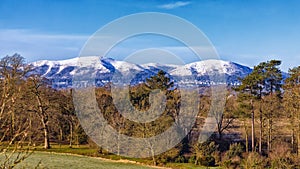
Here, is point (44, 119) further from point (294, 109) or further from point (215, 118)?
point (294, 109)

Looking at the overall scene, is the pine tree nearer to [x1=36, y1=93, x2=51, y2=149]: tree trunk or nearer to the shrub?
the shrub

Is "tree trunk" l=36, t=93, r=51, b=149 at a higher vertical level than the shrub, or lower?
higher

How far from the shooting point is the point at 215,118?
3706 cm

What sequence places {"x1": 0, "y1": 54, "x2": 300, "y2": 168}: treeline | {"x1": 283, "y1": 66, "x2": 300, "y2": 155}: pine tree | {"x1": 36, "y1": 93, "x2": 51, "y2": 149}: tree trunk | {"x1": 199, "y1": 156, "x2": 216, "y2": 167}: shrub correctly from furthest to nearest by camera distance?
{"x1": 36, "y1": 93, "x2": 51, "y2": 149}: tree trunk, {"x1": 199, "y1": 156, "x2": 216, "y2": 167}: shrub, {"x1": 0, "y1": 54, "x2": 300, "y2": 168}: treeline, {"x1": 283, "y1": 66, "x2": 300, "y2": 155}: pine tree

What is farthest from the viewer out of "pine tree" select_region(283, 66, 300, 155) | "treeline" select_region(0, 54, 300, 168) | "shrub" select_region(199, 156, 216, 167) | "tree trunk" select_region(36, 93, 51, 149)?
"tree trunk" select_region(36, 93, 51, 149)

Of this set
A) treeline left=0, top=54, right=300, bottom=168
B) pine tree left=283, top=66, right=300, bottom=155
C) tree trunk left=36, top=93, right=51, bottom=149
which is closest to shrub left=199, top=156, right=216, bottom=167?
treeline left=0, top=54, right=300, bottom=168

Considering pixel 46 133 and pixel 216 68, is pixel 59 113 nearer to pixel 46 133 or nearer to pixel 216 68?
pixel 46 133

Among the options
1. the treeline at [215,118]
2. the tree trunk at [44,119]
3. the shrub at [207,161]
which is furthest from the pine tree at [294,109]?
the tree trunk at [44,119]

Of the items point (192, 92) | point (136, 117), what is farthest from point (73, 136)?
point (192, 92)

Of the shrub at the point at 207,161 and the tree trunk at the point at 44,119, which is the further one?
the tree trunk at the point at 44,119

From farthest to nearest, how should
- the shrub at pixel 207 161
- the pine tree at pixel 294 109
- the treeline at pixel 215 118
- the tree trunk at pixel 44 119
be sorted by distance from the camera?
1. the tree trunk at pixel 44 119
2. the shrub at pixel 207 161
3. the treeline at pixel 215 118
4. the pine tree at pixel 294 109

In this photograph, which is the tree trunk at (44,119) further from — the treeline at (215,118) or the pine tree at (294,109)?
the pine tree at (294,109)

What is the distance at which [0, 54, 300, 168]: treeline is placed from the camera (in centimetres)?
2923

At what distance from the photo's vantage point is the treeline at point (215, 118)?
29.2 metres
